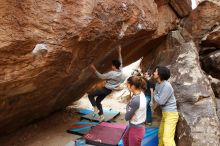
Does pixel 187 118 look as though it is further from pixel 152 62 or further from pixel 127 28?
pixel 152 62

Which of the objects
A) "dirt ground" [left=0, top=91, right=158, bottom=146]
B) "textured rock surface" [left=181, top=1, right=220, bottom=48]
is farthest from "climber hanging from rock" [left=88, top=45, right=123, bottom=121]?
"textured rock surface" [left=181, top=1, right=220, bottom=48]

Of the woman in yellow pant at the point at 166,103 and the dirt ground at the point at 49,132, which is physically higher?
the woman in yellow pant at the point at 166,103

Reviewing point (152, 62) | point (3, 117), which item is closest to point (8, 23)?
point (3, 117)

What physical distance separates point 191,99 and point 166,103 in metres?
0.71

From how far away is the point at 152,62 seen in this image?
299 inches

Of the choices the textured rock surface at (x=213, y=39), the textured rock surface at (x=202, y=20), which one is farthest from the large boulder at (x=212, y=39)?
the textured rock surface at (x=202, y=20)

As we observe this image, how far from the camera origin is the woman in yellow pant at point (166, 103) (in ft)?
16.8

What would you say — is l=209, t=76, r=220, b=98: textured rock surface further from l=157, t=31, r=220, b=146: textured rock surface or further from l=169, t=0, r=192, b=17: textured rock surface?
l=169, t=0, r=192, b=17: textured rock surface

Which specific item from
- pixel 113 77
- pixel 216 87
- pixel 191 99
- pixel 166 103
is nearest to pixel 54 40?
pixel 113 77

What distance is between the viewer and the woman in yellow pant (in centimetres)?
513

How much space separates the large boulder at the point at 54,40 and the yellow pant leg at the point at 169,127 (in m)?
1.54

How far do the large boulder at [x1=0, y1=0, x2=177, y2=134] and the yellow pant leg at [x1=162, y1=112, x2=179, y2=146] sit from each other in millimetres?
1542

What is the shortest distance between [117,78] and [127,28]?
4.03 ft

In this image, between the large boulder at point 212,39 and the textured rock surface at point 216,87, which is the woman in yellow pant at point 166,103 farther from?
→ the large boulder at point 212,39
